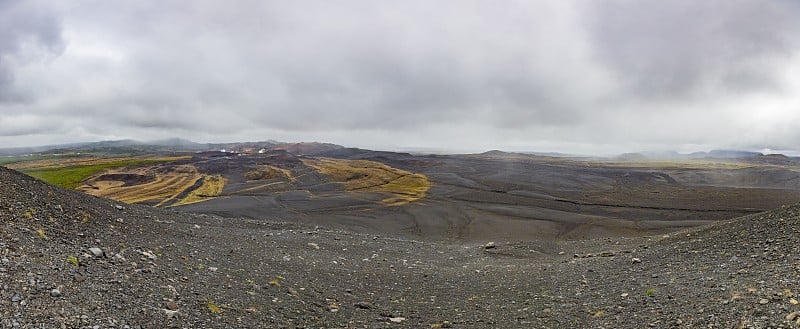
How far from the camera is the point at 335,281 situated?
12.5 metres

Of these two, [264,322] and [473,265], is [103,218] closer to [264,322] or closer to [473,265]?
[264,322]

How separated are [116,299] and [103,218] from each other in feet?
18.7

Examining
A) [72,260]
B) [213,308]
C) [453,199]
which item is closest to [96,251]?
[72,260]

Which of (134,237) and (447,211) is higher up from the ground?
(134,237)

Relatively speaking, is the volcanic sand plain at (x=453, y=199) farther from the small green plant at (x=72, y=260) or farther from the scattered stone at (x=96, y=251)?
the small green plant at (x=72, y=260)

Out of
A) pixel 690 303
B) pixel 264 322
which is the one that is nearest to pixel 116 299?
pixel 264 322

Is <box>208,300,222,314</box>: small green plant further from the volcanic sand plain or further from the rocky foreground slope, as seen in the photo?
the volcanic sand plain

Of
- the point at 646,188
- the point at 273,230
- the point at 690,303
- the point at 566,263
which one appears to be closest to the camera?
the point at 690,303

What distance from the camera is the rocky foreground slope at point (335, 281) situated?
23.7 feet

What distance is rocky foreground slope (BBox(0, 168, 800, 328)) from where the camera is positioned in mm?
7211

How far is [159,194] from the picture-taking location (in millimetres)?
54031

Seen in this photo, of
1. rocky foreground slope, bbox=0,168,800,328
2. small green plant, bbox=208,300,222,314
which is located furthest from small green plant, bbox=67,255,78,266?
small green plant, bbox=208,300,222,314

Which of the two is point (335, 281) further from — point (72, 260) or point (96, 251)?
point (72, 260)

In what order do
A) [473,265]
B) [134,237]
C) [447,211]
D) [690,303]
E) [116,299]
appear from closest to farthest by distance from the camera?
[116,299]
[690,303]
[134,237]
[473,265]
[447,211]
